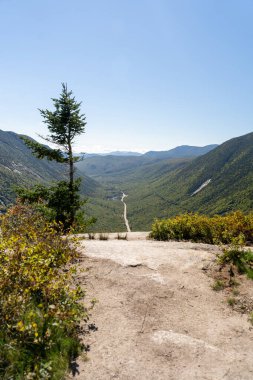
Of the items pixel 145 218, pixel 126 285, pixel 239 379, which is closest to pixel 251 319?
pixel 239 379

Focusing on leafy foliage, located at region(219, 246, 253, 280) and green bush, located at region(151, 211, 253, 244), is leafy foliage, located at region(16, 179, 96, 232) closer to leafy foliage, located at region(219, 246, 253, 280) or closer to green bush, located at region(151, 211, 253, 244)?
green bush, located at region(151, 211, 253, 244)

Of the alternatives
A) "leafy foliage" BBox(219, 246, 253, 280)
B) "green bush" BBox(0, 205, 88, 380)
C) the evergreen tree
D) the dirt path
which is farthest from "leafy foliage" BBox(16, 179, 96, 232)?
"green bush" BBox(0, 205, 88, 380)

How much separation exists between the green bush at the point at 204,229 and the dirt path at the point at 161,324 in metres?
3.91

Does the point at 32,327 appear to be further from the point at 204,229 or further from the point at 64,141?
the point at 64,141

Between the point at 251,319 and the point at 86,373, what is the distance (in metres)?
4.41

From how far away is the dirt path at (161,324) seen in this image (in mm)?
5660

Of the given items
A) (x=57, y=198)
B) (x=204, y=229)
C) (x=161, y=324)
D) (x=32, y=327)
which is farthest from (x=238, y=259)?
(x=57, y=198)

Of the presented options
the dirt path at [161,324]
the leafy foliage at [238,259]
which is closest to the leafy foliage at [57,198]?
the dirt path at [161,324]

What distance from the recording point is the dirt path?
18.6ft

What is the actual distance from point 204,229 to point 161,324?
9.18 metres

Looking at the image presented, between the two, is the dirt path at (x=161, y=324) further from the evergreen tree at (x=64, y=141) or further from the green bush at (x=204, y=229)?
the evergreen tree at (x=64, y=141)

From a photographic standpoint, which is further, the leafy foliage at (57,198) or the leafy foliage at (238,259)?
the leafy foliage at (57,198)

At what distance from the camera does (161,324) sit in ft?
23.7

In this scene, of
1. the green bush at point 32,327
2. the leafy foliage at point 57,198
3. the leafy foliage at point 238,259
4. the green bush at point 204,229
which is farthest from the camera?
the leafy foliage at point 57,198
